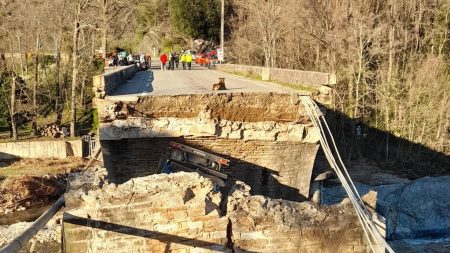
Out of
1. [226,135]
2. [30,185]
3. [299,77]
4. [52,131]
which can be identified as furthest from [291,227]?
[52,131]

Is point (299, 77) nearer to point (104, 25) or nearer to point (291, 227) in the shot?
point (291, 227)

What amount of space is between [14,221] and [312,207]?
1381 centimetres

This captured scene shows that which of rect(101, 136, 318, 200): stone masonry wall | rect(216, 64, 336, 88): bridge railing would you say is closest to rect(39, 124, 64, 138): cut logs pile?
rect(216, 64, 336, 88): bridge railing

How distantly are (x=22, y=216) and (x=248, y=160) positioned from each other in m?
11.2

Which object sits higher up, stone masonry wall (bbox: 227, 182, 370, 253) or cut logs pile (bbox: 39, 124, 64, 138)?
stone masonry wall (bbox: 227, 182, 370, 253)

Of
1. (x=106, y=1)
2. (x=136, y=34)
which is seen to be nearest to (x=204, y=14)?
(x=136, y=34)

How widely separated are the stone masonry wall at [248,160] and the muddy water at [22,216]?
9.23m

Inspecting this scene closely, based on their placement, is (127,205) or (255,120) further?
(255,120)

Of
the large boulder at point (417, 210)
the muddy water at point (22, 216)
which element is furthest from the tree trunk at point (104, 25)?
the large boulder at point (417, 210)

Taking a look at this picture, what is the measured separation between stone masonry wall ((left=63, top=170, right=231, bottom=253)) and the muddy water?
1201 cm

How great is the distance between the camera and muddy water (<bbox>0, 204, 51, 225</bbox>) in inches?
678

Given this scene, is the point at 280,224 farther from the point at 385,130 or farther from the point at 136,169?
the point at 385,130

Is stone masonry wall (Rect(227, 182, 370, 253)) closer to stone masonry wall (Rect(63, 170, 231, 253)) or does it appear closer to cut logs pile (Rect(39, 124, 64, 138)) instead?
stone masonry wall (Rect(63, 170, 231, 253))

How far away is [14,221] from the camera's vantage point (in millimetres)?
17125
